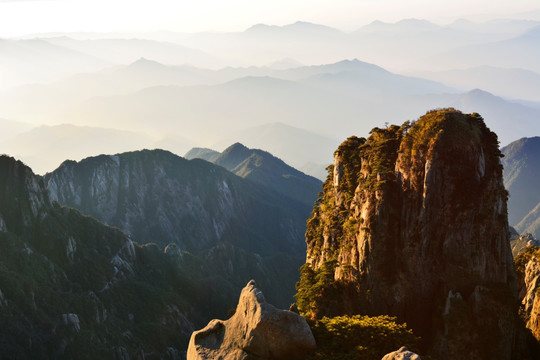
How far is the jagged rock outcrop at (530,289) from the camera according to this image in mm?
70062

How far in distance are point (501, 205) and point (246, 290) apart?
1328 inches

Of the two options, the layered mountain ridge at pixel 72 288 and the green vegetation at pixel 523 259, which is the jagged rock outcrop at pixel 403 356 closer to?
the green vegetation at pixel 523 259

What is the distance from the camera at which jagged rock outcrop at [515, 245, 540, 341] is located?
70062 millimetres

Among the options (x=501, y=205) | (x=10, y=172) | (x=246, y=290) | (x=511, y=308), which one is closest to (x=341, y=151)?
(x=501, y=205)

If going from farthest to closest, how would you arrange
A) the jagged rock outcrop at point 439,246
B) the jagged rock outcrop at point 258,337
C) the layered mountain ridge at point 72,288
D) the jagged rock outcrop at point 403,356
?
the layered mountain ridge at point 72,288
the jagged rock outcrop at point 439,246
the jagged rock outcrop at point 258,337
the jagged rock outcrop at point 403,356

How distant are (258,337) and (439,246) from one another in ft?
96.4

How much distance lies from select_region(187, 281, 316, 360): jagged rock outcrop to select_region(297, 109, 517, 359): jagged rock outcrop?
23749mm

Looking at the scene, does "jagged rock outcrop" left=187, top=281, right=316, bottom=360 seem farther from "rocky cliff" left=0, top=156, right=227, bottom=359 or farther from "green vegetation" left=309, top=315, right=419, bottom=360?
"rocky cliff" left=0, top=156, right=227, bottom=359

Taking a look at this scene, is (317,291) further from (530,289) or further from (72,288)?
(72,288)

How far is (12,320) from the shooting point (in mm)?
124812

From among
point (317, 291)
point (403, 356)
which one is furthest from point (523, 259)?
point (403, 356)

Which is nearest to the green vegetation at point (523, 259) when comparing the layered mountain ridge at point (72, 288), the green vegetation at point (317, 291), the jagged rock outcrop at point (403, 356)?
the green vegetation at point (317, 291)

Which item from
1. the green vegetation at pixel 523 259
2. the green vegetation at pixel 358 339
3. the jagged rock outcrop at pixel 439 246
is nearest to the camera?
the green vegetation at pixel 358 339

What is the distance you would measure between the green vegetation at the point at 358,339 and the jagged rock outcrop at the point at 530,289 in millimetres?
27117
